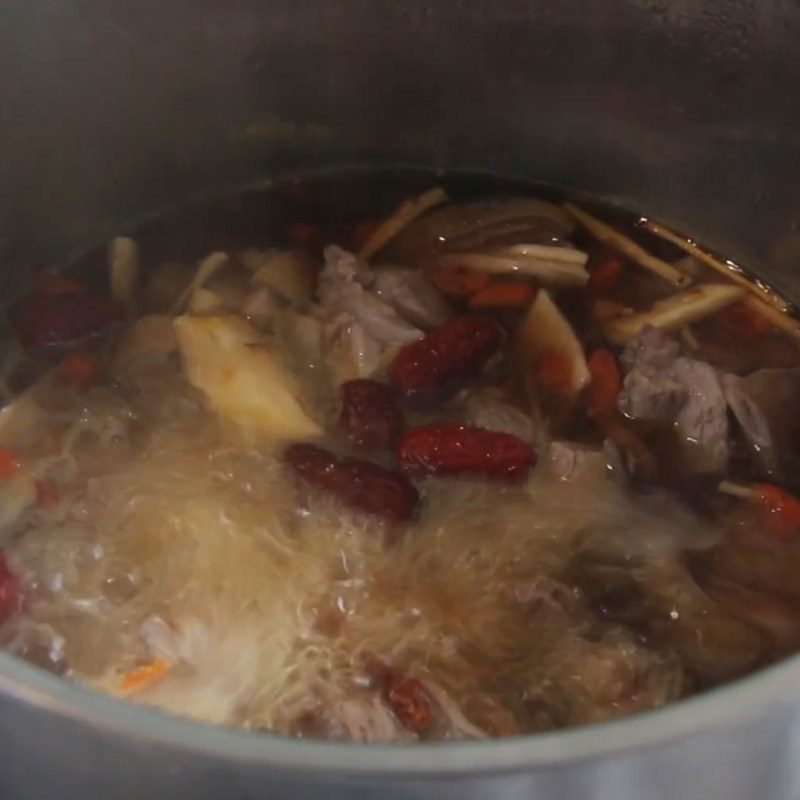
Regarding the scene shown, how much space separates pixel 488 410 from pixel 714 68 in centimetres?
69

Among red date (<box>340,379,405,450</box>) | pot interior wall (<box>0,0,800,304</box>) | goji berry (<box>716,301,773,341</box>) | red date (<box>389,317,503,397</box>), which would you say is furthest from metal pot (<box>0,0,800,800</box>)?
red date (<box>340,379,405,450</box>)

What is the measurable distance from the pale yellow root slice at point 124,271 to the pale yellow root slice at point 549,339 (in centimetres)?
65

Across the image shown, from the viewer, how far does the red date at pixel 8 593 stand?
1262 millimetres

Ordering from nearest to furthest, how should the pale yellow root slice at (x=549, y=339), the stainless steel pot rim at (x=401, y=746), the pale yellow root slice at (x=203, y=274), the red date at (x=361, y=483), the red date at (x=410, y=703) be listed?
the stainless steel pot rim at (x=401, y=746), the red date at (x=410, y=703), the red date at (x=361, y=483), the pale yellow root slice at (x=549, y=339), the pale yellow root slice at (x=203, y=274)

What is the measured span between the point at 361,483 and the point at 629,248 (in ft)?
2.53

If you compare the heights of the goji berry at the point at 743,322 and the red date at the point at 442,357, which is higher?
the red date at the point at 442,357

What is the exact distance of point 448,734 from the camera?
43.7 inches

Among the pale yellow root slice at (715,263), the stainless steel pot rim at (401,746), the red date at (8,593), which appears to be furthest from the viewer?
the pale yellow root slice at (715,263)

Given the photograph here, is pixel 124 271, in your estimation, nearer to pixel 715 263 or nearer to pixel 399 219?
pixel 399 219

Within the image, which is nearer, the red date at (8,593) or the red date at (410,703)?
the red date at (410,703)

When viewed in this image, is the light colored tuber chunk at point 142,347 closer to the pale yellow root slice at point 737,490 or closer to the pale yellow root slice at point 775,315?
the pale yellow root slice at point 737,490

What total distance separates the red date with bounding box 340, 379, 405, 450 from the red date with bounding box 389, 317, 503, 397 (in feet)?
0.14

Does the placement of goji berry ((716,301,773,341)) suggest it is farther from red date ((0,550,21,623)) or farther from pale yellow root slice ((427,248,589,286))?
red date ((0,550,21,623))

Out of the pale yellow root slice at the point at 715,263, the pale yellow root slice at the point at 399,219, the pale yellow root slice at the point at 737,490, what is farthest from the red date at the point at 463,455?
the pale yellow root slice at the point at 715,263
